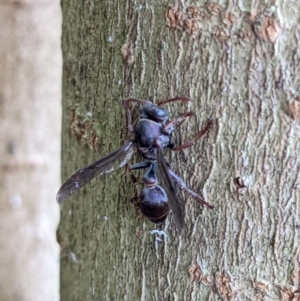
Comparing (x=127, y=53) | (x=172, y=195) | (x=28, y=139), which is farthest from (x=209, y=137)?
(x=28, y=139)

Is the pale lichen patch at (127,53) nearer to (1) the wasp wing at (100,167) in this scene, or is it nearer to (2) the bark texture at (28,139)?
(1) the wasp wing at (100,167)

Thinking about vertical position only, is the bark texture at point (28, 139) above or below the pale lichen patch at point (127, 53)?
below

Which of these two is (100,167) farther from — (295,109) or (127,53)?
(295,109)

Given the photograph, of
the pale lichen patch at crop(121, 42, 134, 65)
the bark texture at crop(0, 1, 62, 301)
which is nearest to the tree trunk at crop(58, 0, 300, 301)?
the pale lichen patch at crop(121, 42, 134, 65)

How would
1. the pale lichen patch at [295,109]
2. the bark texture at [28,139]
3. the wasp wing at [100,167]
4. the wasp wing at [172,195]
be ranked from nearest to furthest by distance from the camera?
the pale lichen patch at [295,109]
the wasp wing at [172,195]
the wasp wing at [100,167]
the bark texture at [28,139]

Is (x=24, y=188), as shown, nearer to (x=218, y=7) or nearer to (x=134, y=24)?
(x=134, y=24)

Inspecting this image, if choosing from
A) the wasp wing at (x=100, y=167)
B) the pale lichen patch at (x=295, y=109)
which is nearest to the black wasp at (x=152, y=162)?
the wasp wing at (x=100, y=167)
